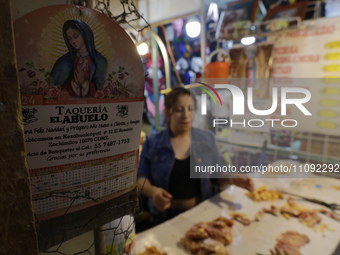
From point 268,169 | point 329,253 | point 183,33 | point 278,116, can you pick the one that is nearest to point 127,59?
point 329,253

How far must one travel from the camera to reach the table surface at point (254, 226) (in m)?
1.07

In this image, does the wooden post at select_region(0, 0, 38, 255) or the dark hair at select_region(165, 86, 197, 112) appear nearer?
the wooden post at select_region(0, 0, 38, 255)

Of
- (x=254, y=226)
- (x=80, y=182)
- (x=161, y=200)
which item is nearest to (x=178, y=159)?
(x=161, y=200)

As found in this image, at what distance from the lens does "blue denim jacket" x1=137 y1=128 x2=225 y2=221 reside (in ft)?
5.91

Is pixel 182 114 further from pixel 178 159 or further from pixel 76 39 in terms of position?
pixel 76 39

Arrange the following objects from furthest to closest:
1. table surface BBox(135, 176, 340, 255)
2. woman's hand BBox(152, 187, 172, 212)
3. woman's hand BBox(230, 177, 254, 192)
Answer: woman's hand BBox(230, 177, 254, 192) < woman's hand BBox(152, 187, 172, 212) < table surface BBox(135, 176, 340, 255)

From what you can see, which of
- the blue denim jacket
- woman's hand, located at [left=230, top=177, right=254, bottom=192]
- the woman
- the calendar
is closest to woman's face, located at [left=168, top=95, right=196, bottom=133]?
the woman

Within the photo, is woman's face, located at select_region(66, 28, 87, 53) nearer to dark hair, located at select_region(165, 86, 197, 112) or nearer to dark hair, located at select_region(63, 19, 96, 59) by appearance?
dark hair, located at select_region(63, 19, 96, 59)

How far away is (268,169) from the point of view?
189 centimetres

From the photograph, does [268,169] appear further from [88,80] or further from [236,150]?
[88,80]

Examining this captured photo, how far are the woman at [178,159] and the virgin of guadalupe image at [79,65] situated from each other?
54.7 inches

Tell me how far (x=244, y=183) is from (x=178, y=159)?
52 centimetres

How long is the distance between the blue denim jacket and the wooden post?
1510mm

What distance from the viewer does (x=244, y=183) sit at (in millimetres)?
1566
